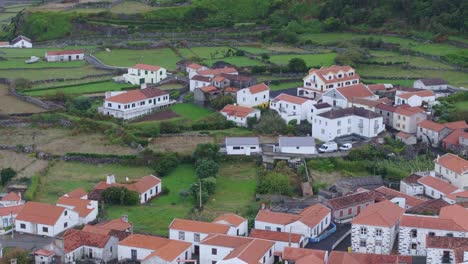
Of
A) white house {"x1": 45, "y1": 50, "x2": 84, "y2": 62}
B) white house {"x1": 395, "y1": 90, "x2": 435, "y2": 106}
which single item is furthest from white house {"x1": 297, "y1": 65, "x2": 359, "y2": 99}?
white house {"x1": 45, "y1": 50, "x2": 84, "y2": 62}

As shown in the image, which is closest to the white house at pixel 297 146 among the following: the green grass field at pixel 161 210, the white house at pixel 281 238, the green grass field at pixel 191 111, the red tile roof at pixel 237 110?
the green grass field at pixel 161 210

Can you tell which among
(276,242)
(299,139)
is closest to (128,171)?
(299,139)

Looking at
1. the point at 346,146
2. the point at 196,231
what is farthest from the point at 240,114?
the point at 196,231

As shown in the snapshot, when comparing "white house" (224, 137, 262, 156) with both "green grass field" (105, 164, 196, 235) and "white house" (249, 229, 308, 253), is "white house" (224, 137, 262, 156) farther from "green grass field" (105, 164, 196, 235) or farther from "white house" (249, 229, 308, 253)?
"white house" (249, 229, 308, 253)

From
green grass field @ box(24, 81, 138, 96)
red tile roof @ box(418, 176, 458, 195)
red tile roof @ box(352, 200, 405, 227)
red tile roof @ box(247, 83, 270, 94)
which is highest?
red tile roof @ box(247, 83, 270, 94)

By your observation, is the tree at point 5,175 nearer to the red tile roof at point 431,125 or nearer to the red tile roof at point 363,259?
the red tile roof at point 363,259
